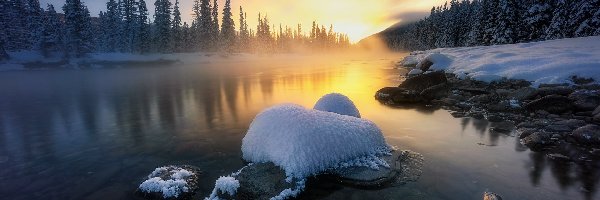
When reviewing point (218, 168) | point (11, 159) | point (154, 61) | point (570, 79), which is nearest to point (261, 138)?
point (218, 168)

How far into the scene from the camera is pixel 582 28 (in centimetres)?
2722

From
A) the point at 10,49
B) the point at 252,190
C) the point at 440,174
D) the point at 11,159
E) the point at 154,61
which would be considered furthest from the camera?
the point at 154,61

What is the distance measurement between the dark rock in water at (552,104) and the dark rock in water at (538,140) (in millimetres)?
2977

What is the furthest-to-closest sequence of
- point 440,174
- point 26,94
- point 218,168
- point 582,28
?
1. point 582,28
2. point 26,94
3. point 218,168
4. point 440,174

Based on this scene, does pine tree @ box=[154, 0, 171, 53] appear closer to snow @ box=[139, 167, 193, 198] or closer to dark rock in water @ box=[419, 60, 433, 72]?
dark rock in water @ box=[419, 60, 433, 72]

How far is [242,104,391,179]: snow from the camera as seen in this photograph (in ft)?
20.8

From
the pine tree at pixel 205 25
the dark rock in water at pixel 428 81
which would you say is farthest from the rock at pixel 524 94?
the pine tree at pixel 205 25

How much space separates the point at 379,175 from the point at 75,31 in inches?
2369

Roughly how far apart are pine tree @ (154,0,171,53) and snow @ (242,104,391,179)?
62314mm

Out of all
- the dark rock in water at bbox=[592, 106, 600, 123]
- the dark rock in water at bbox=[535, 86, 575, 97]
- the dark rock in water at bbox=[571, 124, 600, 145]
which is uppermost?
the dark rock in water at bbox=[535, 86, 575, 97]

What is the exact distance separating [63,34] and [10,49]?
25.9 ft

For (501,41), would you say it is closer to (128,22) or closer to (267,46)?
(128,22)

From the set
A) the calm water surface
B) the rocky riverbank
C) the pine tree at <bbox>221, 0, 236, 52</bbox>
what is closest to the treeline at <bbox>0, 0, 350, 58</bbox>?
the pine tree at <bbox>221, 0, 236, 52</bbox>

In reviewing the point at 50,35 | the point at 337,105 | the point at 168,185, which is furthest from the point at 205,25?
the point at 168,185
